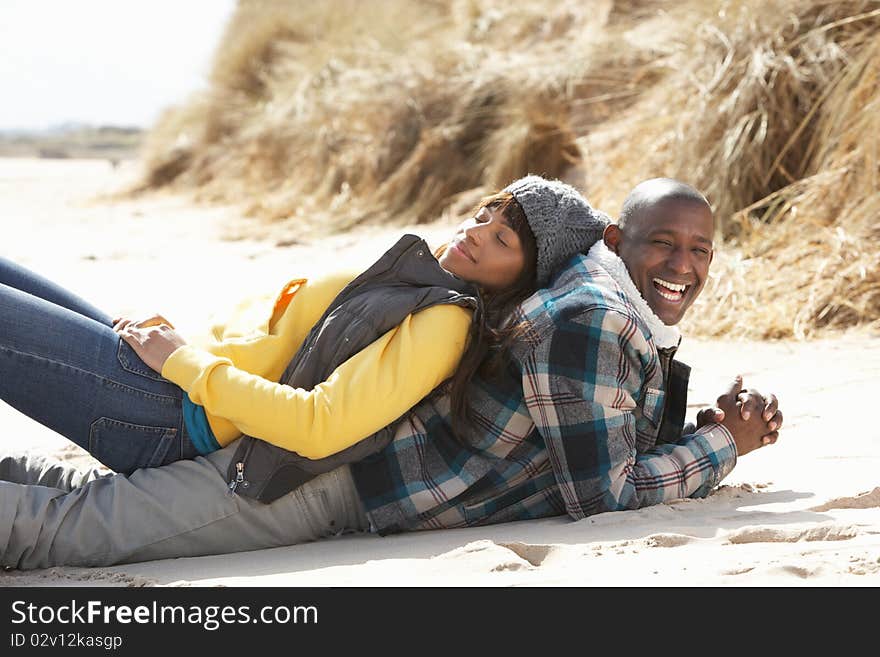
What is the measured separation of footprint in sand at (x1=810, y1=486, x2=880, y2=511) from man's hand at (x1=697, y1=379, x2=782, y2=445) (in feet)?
0.72

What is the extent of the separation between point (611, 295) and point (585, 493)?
1.63 feet

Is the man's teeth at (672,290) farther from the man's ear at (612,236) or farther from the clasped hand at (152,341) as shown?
the clasped hand at (152,341)

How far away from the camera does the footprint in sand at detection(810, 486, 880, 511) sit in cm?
328

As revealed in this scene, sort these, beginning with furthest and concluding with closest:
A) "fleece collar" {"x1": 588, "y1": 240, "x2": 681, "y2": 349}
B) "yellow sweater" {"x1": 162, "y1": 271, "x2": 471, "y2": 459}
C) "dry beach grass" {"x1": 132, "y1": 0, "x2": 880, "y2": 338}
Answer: "dry beach grass" {"x1": 132, "y1": 0, "x2": 880, "y2": 338}
"fleece collar" {"x1": 588, "y1": 240, "x2": 681, "y2": 349}
"yellow sweater" {"x1": 162, "y1": 271, "x2": 471, "y2": 459}

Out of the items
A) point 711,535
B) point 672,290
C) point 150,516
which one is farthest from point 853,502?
point 150,516

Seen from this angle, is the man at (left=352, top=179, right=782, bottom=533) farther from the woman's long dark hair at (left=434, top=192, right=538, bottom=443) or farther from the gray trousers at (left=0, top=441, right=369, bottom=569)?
the gray trousers at (left=0, top=441, right=369, bottom=569)

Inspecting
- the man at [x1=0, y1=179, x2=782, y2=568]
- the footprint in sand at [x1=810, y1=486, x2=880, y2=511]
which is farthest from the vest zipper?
the footprint in sand at [x1=810, y1=486, x2=880, y2=511]

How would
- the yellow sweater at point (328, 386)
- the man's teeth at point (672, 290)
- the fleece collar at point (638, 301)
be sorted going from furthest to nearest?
the man's teeth at point (672, 290), the fleece collar at point (638, 301), the yellow sweater at point (328, 386)

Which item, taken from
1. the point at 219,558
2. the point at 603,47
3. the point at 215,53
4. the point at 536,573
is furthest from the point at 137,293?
the point at 215,53

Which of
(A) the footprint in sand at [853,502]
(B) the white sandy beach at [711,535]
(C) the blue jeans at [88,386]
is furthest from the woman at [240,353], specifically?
(A) the footprint in sand at [853,502]

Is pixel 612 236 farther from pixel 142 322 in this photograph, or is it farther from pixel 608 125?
pixel 608 125

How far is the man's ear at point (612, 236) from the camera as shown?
3.32 metres

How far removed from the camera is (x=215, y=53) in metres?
16.5

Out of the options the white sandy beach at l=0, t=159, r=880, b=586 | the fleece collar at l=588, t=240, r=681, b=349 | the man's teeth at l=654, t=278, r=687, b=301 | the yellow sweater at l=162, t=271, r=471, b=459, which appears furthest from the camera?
the man's teeth at l=654, t=278, r=687, b=301
